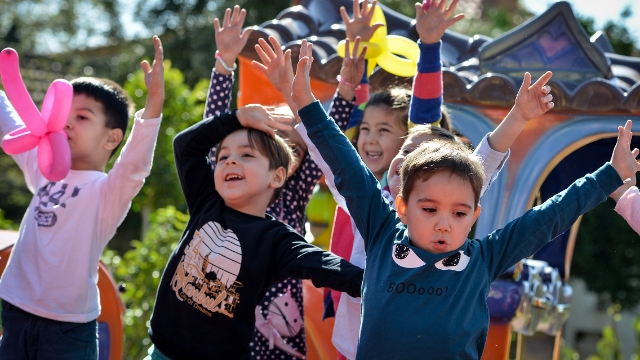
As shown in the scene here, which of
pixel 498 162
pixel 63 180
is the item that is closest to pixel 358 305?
pixel 498 162

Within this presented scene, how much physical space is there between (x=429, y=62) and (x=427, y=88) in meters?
0.09

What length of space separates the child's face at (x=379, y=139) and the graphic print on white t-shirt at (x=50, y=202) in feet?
3.57

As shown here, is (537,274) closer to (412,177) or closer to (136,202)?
(412,177)

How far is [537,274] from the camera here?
369 cm

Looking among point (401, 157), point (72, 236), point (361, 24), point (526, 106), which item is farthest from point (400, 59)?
point (72, 236)

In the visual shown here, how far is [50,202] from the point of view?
285cm

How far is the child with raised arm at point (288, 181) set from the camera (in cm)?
297

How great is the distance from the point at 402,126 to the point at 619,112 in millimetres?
964

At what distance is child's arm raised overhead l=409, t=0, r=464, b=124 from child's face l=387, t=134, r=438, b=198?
20cm

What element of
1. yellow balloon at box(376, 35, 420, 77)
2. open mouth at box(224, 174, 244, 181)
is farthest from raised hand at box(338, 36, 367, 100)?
open mouth at box(224, 174, 244, 181)

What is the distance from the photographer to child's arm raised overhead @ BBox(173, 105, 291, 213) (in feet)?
8.77

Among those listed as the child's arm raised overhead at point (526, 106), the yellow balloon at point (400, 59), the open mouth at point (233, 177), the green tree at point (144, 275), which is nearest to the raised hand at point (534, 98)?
the child's arm raised overhead at point (526, 106)

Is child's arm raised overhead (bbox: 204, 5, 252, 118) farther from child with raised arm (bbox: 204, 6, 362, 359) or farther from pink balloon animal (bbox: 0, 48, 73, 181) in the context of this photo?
pink balloon animal (bbox: 0, 48, 73, 181)

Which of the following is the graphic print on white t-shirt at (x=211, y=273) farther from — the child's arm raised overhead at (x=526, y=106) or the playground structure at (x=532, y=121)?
the playground structure at (x=532, y=121)
